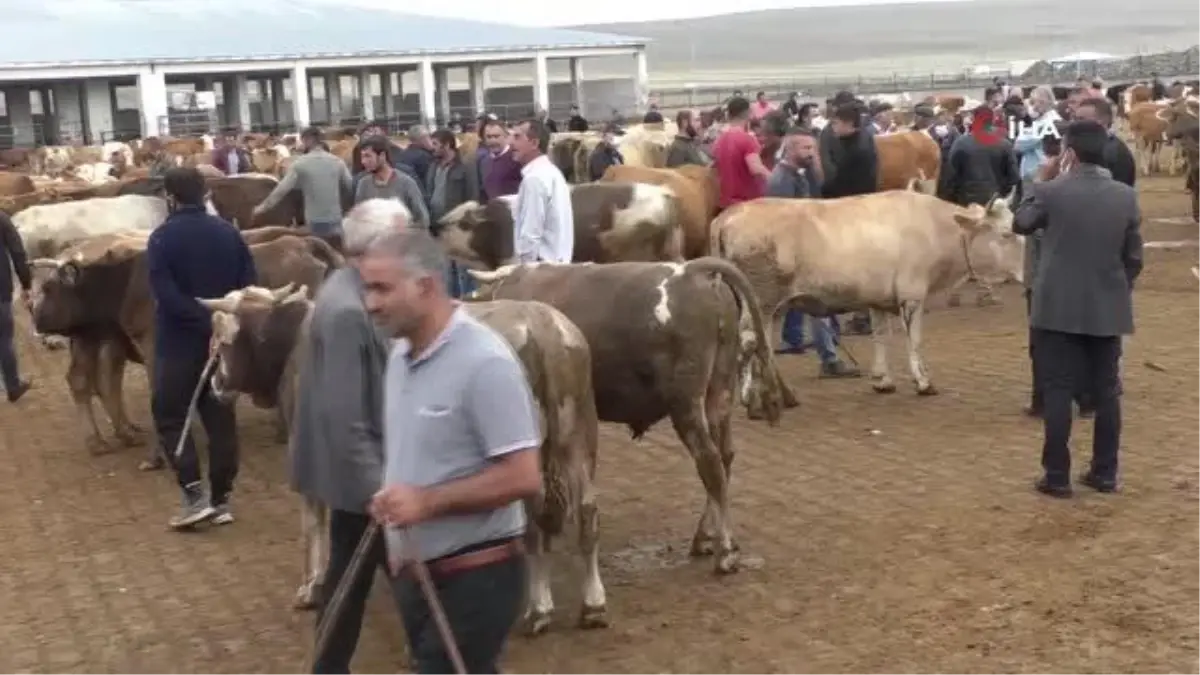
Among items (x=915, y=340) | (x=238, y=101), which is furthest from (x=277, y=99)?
(x=915, y=340)

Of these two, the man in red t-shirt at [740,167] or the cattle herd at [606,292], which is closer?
the cattle herd at [606,292]

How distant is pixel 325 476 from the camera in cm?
589

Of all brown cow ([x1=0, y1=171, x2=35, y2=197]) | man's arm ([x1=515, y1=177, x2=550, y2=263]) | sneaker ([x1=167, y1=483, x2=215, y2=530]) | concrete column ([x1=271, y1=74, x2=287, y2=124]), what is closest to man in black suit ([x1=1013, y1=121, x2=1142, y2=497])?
man's arm ([x1=515, y1=177, x2=550, y2=263])

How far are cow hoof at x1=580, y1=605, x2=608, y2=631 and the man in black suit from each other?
3011mm

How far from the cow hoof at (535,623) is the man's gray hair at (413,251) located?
299 centimetres

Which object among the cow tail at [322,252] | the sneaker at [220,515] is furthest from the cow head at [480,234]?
the sneaker at [220,515]

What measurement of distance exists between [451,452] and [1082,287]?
514cm

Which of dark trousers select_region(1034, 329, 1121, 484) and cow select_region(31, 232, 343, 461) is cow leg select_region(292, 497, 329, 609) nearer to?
cow select_region(31, 232, 343, 461)

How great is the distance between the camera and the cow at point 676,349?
771cm

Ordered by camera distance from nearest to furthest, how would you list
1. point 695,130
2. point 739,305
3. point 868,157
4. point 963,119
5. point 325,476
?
point 325,476, point 739,305, point 868,157, point 695,130, point 963,119

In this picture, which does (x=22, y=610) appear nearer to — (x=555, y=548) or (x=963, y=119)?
(x=555, y=548)

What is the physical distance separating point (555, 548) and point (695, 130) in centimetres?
1315

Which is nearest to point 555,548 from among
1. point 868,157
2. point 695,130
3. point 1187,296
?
point 868,157

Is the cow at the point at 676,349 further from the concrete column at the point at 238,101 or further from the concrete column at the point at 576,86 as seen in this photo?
the concrete column at the point at 576,86
